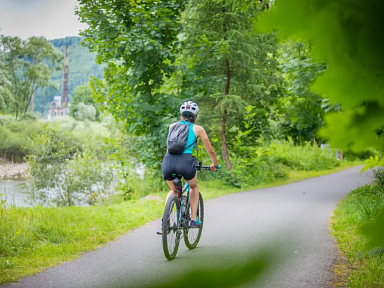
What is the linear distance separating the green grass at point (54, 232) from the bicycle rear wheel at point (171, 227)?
114cm

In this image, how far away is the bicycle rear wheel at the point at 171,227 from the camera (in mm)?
4449

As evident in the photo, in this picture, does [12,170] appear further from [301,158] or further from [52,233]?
[301,158]

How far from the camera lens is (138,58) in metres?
10.3

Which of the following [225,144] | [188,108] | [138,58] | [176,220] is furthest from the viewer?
[225,144]

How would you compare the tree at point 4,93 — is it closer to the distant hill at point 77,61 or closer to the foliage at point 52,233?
the distant hill at point 77,61

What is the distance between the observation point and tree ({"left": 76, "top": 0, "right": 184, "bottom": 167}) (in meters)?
9.88

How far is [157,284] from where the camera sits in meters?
0.30

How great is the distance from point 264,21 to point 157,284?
7.9 inches

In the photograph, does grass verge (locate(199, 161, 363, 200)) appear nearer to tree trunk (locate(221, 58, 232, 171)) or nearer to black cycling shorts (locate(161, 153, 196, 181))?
tree trunk (locate(221, 58, 232, 171))

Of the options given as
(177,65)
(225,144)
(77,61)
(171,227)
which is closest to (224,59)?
(177,65)

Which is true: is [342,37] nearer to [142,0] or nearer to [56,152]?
[142,0]

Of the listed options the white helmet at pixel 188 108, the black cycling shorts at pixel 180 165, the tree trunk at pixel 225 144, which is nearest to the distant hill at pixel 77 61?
the white helmet at pixel 188 108

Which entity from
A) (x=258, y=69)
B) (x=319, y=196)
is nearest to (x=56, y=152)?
(x=258, y=69)

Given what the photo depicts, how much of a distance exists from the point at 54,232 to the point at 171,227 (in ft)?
6.32
